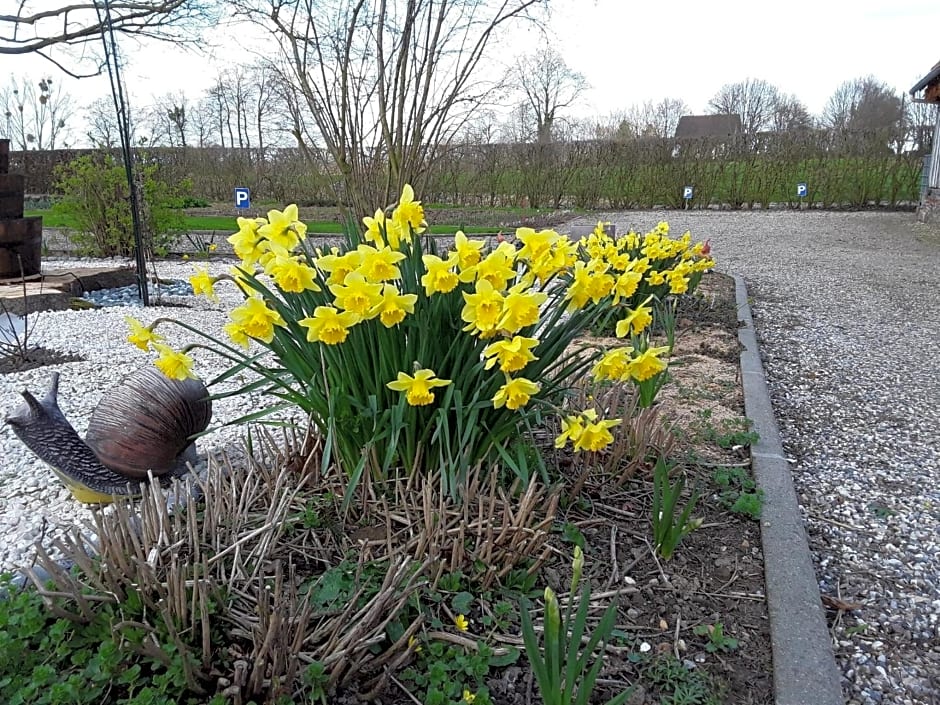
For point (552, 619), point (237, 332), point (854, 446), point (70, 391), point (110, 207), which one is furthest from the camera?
point (110, 207)

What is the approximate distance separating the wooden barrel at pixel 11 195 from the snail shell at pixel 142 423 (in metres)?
5.88

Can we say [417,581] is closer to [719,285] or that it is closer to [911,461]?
[911,461]

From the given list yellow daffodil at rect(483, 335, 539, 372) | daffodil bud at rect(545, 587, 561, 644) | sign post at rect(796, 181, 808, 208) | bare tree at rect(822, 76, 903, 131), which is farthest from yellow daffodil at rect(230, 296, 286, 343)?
bare tree at rect(822, 76, 903, 131)

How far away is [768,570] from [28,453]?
2.59m

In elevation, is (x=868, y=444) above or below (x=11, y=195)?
below

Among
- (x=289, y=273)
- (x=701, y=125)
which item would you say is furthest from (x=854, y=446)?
(x=701, y=125)

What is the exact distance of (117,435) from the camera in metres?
2.06

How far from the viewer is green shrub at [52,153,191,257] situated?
7.77 metres

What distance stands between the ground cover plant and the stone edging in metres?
0.05

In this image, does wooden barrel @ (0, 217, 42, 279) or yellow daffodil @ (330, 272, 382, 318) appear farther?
wooden barrel @ (0, 217, 42, 279)

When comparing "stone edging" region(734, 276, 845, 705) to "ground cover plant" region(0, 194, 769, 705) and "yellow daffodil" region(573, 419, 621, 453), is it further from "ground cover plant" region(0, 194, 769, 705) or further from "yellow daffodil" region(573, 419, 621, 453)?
"yellow daffodil" region(573, 419, 621, 453)

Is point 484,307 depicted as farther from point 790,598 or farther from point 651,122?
point 651,122

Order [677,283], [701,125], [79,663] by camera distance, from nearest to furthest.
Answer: [79,663] < [677,283] < [701,125]

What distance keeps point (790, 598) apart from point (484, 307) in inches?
44.3
